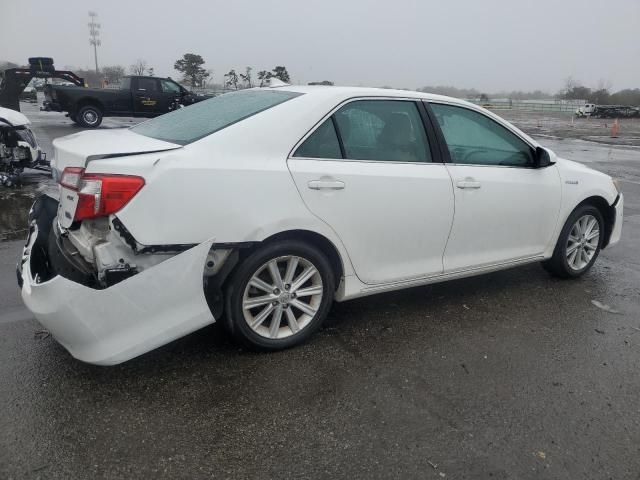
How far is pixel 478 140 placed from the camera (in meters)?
4.04

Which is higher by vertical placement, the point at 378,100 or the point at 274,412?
the point at 378,100

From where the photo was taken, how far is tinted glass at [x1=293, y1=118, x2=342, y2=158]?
3.22m

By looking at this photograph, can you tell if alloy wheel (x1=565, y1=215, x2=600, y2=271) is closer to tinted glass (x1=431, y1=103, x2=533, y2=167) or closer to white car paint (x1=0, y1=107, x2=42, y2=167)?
tinted glass (x1=431, y1=103, x2=533, y2=167)

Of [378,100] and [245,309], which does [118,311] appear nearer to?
[245,309]

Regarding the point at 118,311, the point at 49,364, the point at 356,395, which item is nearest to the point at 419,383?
the point at 356,395

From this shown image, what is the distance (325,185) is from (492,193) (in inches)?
56.7

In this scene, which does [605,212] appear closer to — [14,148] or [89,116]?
[14,148]

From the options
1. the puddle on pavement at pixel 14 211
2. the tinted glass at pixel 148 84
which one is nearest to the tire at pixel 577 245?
the puddle on pavement at pixel 14 211

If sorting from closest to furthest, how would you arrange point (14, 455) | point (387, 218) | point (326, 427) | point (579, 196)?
point (14, 455) < point (326, 427) < point (387, 218) < point (579, 196)

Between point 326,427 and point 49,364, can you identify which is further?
point 49,364

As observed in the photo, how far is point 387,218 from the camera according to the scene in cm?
343

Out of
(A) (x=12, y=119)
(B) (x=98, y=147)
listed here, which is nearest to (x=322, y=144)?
(B) (x=98, y=147)

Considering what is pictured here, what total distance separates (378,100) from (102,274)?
209cm

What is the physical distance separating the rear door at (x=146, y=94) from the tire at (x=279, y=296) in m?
17.1
